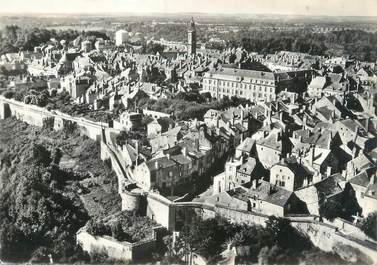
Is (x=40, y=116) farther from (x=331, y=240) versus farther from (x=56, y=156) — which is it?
(x=331, y=240)

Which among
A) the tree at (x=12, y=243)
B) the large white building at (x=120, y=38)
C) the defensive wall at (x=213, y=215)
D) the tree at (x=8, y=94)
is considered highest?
the large white building at (x=120, y=38)

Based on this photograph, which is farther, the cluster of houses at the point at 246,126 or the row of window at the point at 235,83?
the row of window at the point at 235,83

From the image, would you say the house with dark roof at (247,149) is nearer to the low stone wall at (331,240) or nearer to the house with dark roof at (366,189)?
the house with dark roof at (366,189)

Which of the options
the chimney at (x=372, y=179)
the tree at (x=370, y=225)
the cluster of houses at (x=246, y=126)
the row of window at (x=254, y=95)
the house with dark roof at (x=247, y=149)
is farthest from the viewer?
the row of window at (x=254, y=95)

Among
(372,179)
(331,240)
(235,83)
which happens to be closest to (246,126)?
(372,179)

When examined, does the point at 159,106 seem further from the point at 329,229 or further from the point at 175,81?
the point at 329,229

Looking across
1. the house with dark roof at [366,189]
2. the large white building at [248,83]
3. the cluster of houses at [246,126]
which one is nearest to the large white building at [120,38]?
the cluster of houses at [246,126]
